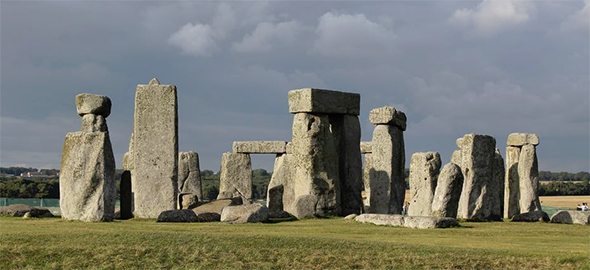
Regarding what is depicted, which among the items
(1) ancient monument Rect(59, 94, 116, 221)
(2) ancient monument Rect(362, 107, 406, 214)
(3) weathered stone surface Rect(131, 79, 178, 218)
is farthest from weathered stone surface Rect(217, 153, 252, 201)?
(1) ancient monument Rect(59, 94, 116, 221)

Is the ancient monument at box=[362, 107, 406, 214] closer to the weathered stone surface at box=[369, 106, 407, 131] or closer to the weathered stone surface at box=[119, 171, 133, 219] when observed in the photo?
the weathered stone surface at box=[369, 106, 407, 131]

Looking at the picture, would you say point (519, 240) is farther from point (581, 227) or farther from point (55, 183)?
point (55, 183)

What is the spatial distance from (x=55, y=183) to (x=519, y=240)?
115 ft

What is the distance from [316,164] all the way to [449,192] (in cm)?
439

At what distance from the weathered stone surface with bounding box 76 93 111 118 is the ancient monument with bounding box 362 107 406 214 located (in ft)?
29.9

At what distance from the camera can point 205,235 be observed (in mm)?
18609

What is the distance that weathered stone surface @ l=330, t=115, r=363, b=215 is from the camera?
2981cm

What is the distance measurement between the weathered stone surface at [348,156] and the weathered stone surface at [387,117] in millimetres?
633

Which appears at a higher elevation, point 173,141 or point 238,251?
point 173,141

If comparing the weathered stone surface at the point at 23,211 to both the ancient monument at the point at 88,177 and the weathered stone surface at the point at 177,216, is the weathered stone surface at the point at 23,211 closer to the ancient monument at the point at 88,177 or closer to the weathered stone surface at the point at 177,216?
the ancient monument at the point at 88,177

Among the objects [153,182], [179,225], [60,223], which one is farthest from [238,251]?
[153,182]

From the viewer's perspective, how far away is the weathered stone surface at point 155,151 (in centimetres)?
2602

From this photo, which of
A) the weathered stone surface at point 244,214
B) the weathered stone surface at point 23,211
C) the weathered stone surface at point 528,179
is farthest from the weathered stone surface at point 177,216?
the weathered stone surface at point 528,179

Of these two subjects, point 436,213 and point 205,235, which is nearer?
point 205,235
